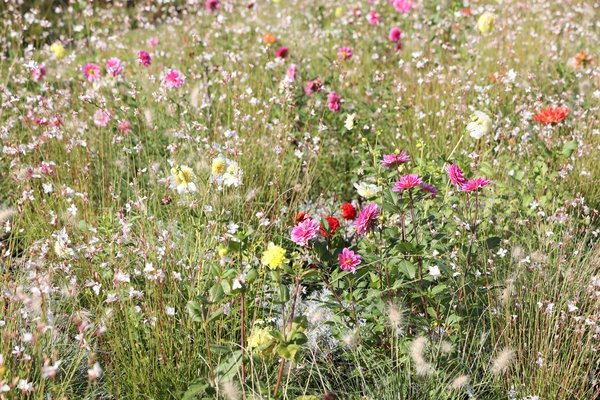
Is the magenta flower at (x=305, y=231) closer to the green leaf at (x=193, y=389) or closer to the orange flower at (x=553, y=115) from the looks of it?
the green leaf at (x=193, y=389)

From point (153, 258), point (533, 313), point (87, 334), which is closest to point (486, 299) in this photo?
point (533, 313)

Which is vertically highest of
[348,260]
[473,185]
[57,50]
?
[473,185]

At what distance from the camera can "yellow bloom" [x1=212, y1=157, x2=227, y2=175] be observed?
2512 millimetres

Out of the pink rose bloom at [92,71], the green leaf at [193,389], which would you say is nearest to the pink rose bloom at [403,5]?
the pink rose bloom at [92,71]

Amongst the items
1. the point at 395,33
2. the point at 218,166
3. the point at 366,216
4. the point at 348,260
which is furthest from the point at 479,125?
the point at 395,33

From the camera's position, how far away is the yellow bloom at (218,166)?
2.51 metres

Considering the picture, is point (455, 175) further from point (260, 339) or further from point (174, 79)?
point (174, 79)

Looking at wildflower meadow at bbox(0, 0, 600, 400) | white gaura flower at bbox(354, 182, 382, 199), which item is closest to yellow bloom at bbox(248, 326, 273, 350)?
wildflower meadow at bbox(0, 0, 600, 400)

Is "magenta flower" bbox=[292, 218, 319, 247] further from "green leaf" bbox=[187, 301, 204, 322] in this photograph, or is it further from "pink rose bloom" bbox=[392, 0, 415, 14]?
"pink rose bloom" bbox=[392, 0, 415, 14]

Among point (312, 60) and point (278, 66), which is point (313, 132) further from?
point (312, 60)

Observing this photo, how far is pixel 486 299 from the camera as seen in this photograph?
2.70m

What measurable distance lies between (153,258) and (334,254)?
2.40ft

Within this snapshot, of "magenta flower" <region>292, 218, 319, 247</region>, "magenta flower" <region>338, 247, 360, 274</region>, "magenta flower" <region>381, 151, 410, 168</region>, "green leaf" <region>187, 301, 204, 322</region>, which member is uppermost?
"magenta flower" <region>381, 151, 410, 168</region>

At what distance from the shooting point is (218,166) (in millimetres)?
2525
